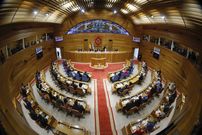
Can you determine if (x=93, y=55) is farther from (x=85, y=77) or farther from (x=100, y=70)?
(x=85, y=77)

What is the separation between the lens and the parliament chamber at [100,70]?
7285mm

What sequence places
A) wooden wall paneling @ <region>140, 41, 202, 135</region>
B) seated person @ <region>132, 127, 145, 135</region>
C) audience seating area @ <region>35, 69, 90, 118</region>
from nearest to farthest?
seated person @ <region>132, 127, 145, 135</region>, wooden wall paneling @ <region>140, 41, 202, 135</region>, audience seating area @ <region>35, 69, 90, 118</region>

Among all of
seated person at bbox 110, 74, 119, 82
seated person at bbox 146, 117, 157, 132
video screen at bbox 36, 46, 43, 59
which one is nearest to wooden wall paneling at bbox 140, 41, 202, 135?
seated person at bbox 146, 117, 157, 132

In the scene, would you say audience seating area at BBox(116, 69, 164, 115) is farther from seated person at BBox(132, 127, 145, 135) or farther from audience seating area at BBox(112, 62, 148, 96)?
seated person at BBox(132, 127, 145, 135)

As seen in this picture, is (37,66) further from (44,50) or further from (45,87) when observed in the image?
(45,87)

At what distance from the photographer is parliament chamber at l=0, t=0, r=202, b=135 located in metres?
7.29

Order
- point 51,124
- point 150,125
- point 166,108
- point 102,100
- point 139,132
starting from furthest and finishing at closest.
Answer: point 102,100, point 166,108, point 51,124, point 150,125, point 139,132

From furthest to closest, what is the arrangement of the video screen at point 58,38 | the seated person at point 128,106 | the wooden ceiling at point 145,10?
the video screen at point 58,38 → the seated person at point 128,106 → the wooden ceiling at point 145,10

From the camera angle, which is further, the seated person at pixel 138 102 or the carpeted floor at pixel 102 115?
the seated person at pixel 138 102

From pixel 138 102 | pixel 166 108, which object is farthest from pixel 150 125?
pixel 138 102

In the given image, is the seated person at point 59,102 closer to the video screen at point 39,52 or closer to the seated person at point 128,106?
the seated person at point 128,106

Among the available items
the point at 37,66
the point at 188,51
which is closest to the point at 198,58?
the point at 188,51

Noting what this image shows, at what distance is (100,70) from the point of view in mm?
16609

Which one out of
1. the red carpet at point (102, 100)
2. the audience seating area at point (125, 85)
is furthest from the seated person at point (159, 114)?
the audience seating area at point (125, 85)
